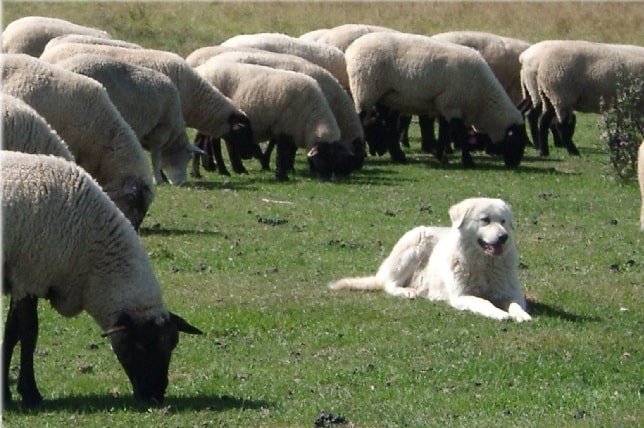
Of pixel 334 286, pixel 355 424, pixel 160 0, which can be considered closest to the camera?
pixel 355 424

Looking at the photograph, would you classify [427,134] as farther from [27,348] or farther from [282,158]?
[27,348]

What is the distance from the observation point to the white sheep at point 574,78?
25.1 metres

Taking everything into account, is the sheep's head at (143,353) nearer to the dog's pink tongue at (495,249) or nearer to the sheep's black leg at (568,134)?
the dog's pink tongue at (495,249)

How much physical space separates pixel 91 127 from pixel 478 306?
5.30 metres

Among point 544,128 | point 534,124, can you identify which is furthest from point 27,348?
point 534,124

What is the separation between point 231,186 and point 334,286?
773 cm

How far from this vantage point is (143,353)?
8.31 meters

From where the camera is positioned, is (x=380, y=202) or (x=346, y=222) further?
(x=380, y=202)

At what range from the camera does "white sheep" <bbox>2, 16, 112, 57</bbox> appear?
24156mm

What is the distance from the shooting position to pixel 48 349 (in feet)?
32.3

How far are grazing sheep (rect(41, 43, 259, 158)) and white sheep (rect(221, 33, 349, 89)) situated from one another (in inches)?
203

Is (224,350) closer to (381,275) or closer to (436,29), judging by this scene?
(381,275)

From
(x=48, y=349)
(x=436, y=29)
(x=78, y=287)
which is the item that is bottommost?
(x=436, y=29)

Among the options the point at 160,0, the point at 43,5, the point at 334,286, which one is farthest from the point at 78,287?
the point at 160,0
